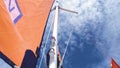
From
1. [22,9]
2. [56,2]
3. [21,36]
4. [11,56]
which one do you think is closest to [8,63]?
[11,56]

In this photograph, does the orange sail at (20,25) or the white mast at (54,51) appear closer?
the orange sail at (20,25)

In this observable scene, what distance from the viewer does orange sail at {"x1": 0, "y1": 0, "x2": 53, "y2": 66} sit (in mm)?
8805

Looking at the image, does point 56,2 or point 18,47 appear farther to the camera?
point 56,2

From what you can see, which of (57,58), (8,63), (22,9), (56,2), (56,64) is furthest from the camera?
(56,2)

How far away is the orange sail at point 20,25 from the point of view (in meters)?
8.80

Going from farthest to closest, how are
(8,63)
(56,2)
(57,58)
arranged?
(56,2) → (57,58) → (8,63)

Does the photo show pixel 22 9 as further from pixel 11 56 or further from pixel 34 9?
pixel 11 56

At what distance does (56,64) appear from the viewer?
924 centimetres

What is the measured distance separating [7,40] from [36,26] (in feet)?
7.19

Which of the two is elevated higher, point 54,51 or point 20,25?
point 20,25

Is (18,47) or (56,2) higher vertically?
(56,2)

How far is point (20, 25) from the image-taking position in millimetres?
10102

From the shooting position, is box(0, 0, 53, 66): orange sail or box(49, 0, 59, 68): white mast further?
box(49, 0, 59, 68): white mast

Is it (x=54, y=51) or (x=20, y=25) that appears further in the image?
(x=20, y=25)
